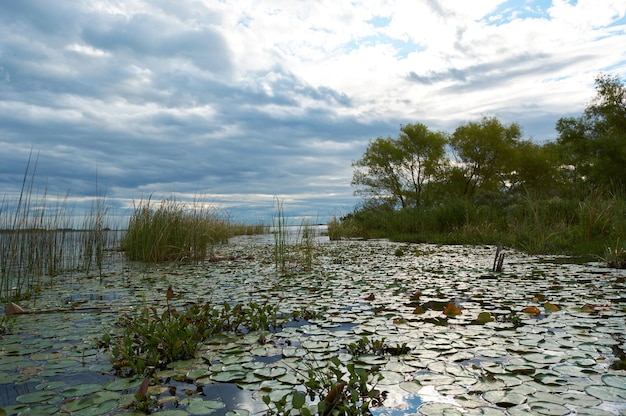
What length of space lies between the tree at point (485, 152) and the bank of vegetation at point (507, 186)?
78 millimetres

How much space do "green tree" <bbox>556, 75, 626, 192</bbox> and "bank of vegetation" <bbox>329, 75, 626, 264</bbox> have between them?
6 cm

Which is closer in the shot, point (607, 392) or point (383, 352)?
point (607, 392)

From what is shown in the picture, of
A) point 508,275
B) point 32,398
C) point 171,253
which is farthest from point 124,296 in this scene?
point 508,275

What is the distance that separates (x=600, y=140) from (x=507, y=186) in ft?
36.3

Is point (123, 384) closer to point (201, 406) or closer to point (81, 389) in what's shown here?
point (81, 389)

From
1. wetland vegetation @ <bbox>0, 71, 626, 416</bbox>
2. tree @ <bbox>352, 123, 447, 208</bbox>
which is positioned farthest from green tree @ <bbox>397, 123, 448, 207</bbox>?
wetland vegetation @ <bbox>0, 71, 626, 416</bbox>

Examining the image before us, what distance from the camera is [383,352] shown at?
2.89 m

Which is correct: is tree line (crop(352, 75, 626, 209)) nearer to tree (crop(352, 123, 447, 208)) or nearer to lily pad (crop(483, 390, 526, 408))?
tree (crop(352, 123, 447, 208))

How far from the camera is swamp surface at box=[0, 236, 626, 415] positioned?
2.17m

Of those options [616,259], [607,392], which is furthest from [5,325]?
[616,259]

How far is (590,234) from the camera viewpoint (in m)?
9.95

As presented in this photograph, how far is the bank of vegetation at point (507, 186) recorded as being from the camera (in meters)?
10.2

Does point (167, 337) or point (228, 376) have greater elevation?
point (167, 337)

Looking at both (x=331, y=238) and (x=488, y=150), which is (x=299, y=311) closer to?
(x=331, y=238)
